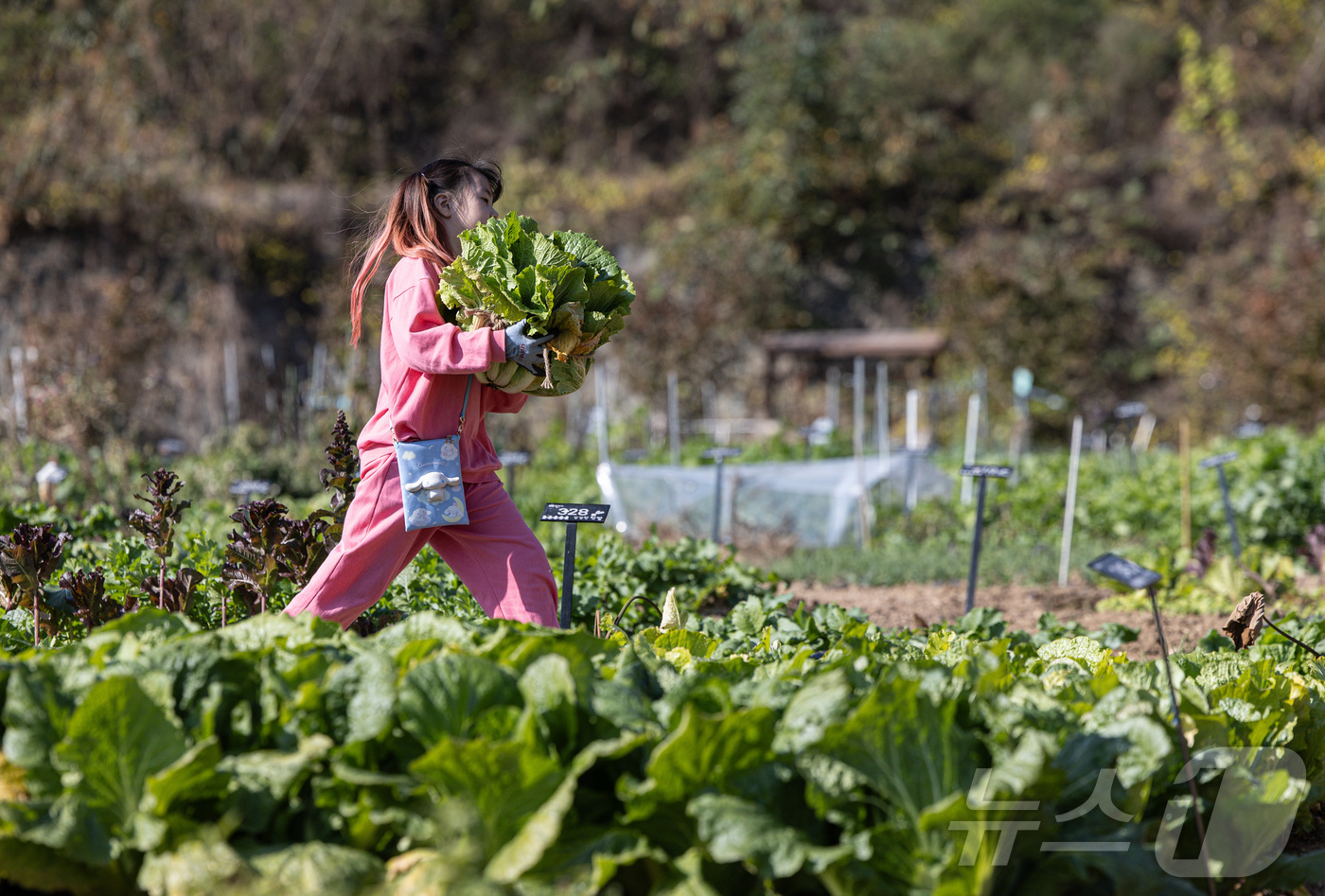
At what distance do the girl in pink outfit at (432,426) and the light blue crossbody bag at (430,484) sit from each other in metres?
0.05

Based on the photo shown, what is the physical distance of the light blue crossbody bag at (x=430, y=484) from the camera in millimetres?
2645

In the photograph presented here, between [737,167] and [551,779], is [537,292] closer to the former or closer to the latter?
[551,779]

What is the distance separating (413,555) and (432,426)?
1.29 ft

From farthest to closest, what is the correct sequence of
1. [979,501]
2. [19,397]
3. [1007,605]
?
[19,397]
[1007,605]
[979,501]

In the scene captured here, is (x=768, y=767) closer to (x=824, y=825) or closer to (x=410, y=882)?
(x=824, y=825)

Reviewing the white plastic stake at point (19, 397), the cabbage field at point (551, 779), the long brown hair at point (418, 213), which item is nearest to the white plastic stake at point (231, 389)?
the white plastic stake at point (19, 397)

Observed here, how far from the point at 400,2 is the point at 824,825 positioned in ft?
62.7

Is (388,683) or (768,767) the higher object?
(388,683)

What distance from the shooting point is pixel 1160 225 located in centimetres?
1800

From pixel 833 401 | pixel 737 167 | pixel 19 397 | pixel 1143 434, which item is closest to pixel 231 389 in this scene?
pixel 19 397

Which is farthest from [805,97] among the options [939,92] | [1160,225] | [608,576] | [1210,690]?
[1210,690]

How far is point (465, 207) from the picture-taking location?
288cm

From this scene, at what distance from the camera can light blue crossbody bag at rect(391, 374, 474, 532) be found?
2.64 metres

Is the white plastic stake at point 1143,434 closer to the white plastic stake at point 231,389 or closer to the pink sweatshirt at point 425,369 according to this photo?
the white plastic stake at point 231,389
